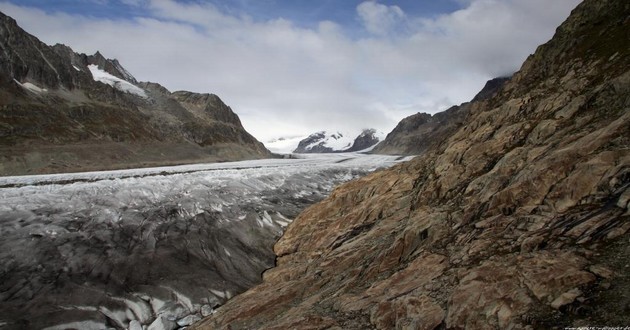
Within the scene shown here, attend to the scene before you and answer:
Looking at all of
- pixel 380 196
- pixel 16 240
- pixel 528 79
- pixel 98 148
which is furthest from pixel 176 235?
pixel 98 148

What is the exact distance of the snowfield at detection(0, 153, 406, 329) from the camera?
18.9 m

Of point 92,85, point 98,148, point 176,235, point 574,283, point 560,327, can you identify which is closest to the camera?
point 560,327

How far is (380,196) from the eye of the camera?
22.6 meters

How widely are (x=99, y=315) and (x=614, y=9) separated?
3009 centimetres

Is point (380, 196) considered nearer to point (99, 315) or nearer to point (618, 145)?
point (618, 145)

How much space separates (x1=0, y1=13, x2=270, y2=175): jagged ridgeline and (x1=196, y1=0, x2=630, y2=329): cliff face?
268 feet

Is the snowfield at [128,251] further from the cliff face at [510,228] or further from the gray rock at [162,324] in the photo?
the cliff face at [510,228]

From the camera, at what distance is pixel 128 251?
24.4m

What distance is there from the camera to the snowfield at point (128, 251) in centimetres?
1894

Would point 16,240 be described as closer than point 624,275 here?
No

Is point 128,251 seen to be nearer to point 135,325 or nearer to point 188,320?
point 135,325

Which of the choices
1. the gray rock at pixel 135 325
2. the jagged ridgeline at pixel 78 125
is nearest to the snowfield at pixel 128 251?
the gray rock at pixel 135 325

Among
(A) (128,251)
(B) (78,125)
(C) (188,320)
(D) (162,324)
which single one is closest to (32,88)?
(B) (78,125)

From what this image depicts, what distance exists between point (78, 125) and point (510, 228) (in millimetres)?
123551
